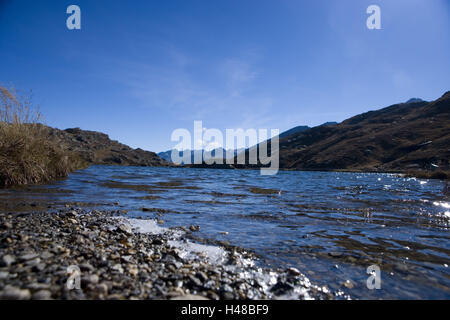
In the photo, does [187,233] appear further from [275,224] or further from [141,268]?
[275,224]

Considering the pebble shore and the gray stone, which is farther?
the pebble shore

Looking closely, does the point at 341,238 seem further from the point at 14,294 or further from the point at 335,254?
the point at 14,294

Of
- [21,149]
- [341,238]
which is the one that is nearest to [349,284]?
[341,238]

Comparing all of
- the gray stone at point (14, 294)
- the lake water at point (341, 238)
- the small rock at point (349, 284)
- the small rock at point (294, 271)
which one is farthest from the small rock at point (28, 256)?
the small rock at point (349, 284)

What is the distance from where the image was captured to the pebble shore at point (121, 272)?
13.0ft

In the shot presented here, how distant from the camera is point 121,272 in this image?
15.6 ft

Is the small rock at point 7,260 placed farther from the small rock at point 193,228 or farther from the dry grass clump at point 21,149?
the dry grass clump at point 21,149

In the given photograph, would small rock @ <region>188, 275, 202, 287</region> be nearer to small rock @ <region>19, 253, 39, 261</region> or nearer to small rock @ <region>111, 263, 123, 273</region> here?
small rock @ <region>111, 263, 123, 273</region>

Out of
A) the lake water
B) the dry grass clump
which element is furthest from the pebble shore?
the dry grass clump

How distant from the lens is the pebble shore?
397 cm

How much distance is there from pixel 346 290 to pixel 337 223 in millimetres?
6721
